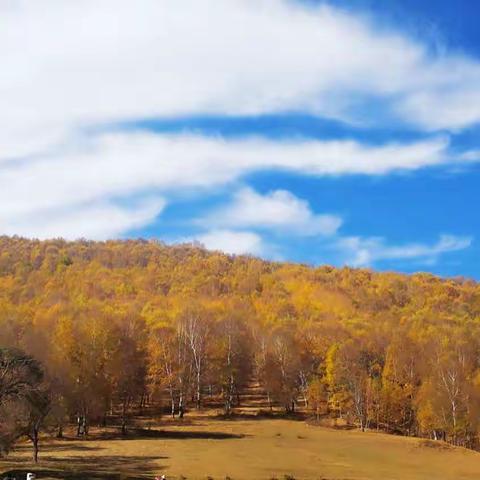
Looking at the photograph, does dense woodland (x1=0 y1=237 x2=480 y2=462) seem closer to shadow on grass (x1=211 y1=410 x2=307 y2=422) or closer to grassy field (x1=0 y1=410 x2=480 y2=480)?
shadow on grass (x1=211 y1=410 x2=307 y2=422)

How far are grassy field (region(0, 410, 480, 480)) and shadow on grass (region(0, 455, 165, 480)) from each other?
9cm

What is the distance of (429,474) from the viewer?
6788cm

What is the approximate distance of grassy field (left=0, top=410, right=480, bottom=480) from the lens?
61031 millimetres

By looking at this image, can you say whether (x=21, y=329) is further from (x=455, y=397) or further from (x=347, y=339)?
(x=455, y=397)

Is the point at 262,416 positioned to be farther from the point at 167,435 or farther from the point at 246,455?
the point at 246,455

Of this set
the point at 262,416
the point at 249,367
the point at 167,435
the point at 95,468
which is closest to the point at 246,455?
the point at 95,468

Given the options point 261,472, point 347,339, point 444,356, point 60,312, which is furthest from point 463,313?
point 261,472

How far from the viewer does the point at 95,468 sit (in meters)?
61.2

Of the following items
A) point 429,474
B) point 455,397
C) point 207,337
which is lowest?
point 429,474

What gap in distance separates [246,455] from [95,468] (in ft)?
62.6

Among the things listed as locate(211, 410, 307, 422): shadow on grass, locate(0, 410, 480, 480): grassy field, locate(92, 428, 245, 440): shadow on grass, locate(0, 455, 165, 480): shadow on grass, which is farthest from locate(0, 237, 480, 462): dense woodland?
locate(0, 455, 165, 480): shadow on grass

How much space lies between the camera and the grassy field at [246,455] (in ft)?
200

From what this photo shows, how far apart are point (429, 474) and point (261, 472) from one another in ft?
58.4

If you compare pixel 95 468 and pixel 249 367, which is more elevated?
pixel 249 367
